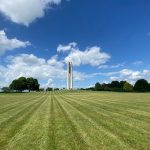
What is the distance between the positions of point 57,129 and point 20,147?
375 cm

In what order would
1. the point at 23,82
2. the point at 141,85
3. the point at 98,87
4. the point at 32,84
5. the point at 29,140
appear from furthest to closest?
1. the point at 32,84
2. the point at 23,82
3. the point at 98,87
4. the point at 141,85
5. the point at 29,140

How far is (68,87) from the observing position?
154875 millimetres

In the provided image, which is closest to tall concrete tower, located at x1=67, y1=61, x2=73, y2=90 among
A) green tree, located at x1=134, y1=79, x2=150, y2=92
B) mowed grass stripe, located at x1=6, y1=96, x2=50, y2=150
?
green tree, located at x1=134, y1=79, x2=150, y2=92

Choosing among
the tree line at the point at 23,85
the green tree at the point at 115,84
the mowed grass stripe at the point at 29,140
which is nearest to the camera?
the mowed grass stripe at the point at 29,140

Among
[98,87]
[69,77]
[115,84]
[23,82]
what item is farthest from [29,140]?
[115,84]

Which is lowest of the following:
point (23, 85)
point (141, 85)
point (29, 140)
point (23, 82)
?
point (29, 140)

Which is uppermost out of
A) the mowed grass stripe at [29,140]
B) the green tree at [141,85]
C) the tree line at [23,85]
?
the tree line at [23,85]

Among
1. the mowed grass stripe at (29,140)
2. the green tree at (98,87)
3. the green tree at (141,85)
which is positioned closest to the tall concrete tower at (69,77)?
the green tree at (98,87)

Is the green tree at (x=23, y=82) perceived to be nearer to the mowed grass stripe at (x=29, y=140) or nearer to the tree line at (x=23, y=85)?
the tree line at (x=23, y=85)

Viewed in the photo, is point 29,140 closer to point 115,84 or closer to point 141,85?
point 141,85

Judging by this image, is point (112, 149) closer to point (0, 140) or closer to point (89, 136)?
point (89, 136)

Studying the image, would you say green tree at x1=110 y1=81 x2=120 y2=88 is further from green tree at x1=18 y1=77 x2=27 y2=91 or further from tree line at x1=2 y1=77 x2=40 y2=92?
green tree at x1=18 y1=77 x2=27 y2=91

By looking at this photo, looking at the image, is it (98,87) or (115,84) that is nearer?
(98,87)

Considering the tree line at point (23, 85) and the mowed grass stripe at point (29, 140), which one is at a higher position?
the tree line at point (23, 85)
